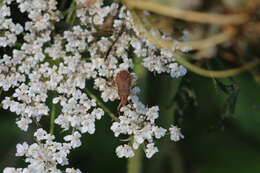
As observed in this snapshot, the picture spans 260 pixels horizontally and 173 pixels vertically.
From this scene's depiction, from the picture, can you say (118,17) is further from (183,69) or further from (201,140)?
(201,140)

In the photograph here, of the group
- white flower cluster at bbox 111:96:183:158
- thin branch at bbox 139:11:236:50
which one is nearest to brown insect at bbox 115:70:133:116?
white flower cluster at bbox 111:96:183:158

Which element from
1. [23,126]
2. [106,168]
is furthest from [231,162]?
[23,126]

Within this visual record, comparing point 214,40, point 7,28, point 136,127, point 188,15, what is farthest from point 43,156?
point 214,40

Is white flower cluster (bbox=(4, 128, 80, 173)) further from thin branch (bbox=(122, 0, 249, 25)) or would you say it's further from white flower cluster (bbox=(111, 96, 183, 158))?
thin branch (bbox=(122, 0, 249, 25))

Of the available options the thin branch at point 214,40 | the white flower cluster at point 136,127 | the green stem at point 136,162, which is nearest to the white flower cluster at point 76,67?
the white flower cluster at point 136,127

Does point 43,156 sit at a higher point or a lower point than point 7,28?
lower

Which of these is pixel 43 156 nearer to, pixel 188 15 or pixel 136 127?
pixel 136 127
